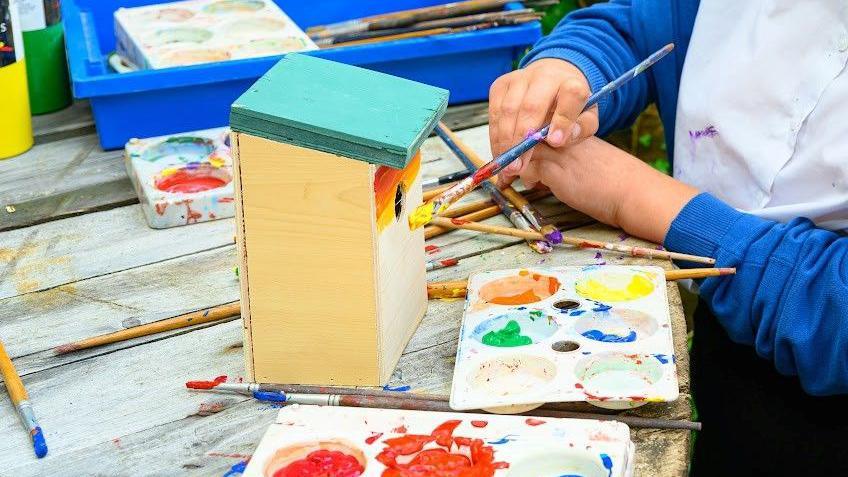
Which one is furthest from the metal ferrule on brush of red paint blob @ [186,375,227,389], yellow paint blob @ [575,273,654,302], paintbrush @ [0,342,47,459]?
yellow paint blob @ [575,273,654,302]

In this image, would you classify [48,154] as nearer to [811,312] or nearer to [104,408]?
[104,408]

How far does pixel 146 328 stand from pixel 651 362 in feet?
1.52

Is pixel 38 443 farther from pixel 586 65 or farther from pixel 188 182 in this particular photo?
pixel 586 65

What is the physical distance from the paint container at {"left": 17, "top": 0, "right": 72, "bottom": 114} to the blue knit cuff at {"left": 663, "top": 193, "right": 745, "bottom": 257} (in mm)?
945

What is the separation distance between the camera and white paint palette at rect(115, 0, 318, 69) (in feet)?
4.80

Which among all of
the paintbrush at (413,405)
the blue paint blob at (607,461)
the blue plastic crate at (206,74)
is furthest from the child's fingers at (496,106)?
the blue paint blob at (607,461)

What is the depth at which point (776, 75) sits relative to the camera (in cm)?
118

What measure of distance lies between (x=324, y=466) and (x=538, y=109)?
0.53 m

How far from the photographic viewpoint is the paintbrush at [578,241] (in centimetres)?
108

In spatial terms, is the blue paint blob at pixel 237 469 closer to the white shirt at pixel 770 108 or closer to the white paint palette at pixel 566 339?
the white paint palette at pixel 566 339

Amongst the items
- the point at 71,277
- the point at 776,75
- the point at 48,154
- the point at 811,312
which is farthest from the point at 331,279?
the point at 48,154

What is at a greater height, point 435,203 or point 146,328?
point 435,203

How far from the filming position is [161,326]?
39.5 inches

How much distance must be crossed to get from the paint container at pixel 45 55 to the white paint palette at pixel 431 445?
0.92 meters
